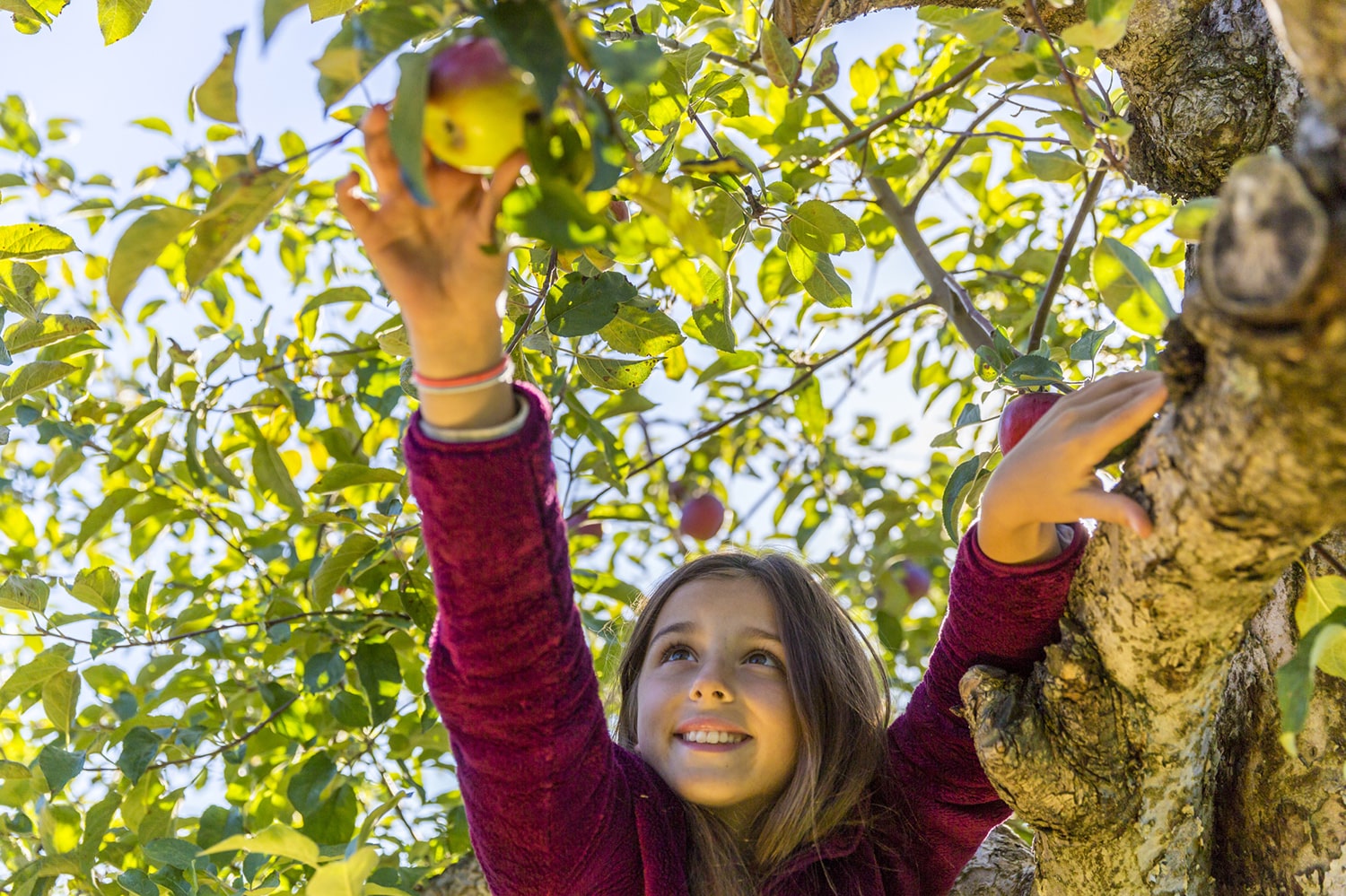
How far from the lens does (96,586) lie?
5.43ft

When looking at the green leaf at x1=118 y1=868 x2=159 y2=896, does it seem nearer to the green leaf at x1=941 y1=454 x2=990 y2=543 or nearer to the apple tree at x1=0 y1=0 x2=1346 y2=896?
the apple tree at x1=0 y1=0 x2=1346 y2=896

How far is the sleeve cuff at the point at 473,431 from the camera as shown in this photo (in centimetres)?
84

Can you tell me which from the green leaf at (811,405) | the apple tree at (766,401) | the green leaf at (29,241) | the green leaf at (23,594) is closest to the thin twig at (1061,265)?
→ the apple tree at (766,401)

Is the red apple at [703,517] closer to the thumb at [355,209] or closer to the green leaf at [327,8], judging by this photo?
the green leaf at [327,8]

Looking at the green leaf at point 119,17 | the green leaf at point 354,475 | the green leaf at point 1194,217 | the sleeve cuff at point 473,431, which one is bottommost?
the sleeve cuff at point 473,431

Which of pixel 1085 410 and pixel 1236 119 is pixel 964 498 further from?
pixel 1236 119

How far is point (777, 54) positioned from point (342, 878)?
0.86m

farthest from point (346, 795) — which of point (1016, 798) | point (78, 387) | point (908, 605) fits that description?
point (908, 605)

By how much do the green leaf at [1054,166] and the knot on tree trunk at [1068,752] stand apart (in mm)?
557

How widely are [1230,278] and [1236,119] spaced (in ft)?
2.68

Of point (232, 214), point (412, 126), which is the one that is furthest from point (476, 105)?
point (232, 214)

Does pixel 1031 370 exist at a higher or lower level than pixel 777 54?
lower

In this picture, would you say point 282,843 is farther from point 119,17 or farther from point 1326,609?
point 119,17

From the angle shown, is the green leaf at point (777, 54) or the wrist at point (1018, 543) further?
the green leaf at point (777, 54)
